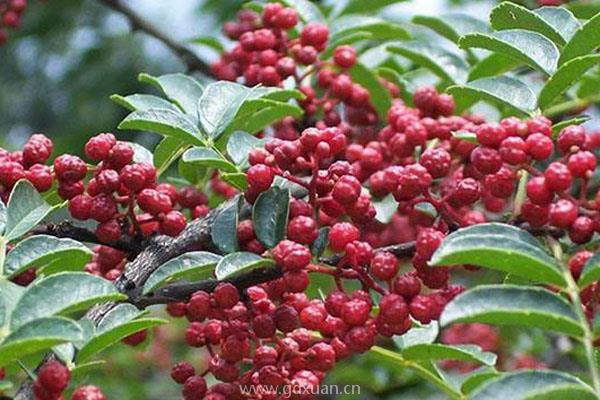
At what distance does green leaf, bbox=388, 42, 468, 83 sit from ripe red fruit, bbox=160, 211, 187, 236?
836mm

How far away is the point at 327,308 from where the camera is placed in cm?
149

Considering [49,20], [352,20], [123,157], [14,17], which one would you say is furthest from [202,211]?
[49,20]

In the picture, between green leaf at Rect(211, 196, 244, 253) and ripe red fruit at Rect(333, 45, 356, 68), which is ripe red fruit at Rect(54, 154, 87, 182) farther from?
ripe red fruit at Rect(333, 45, 356, 68)

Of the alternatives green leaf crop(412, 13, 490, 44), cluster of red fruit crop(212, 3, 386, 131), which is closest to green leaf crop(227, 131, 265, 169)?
cluster of red fruit crop(212, 3, 386, 131)

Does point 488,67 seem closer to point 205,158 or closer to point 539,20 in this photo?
point 539,20

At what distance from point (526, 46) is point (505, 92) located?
0.27 feet

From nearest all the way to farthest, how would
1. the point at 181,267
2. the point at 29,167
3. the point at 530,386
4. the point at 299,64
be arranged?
the point at 530,386 → the point at 181,267 → the point at 29,167 → the point at 299,64

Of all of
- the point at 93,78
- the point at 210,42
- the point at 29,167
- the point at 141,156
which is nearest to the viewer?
the point at 29,167

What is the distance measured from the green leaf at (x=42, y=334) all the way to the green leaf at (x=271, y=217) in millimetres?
394

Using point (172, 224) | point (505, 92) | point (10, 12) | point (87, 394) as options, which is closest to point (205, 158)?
point (172, 224)

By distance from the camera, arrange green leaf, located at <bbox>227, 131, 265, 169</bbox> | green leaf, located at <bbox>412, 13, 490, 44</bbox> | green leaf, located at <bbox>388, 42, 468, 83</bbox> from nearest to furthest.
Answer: green leaf, located at <bbox>227, 131, 265, 169</bbox>
green leaf, located at <bbox>388, 42, 468, 83</bbox>
green leaf, located at <bbox>412, 13, 490, 44</bbox>

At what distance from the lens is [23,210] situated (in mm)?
1510

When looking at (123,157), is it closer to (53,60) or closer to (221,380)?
(221,380)

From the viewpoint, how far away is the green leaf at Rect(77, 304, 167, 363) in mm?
1348
